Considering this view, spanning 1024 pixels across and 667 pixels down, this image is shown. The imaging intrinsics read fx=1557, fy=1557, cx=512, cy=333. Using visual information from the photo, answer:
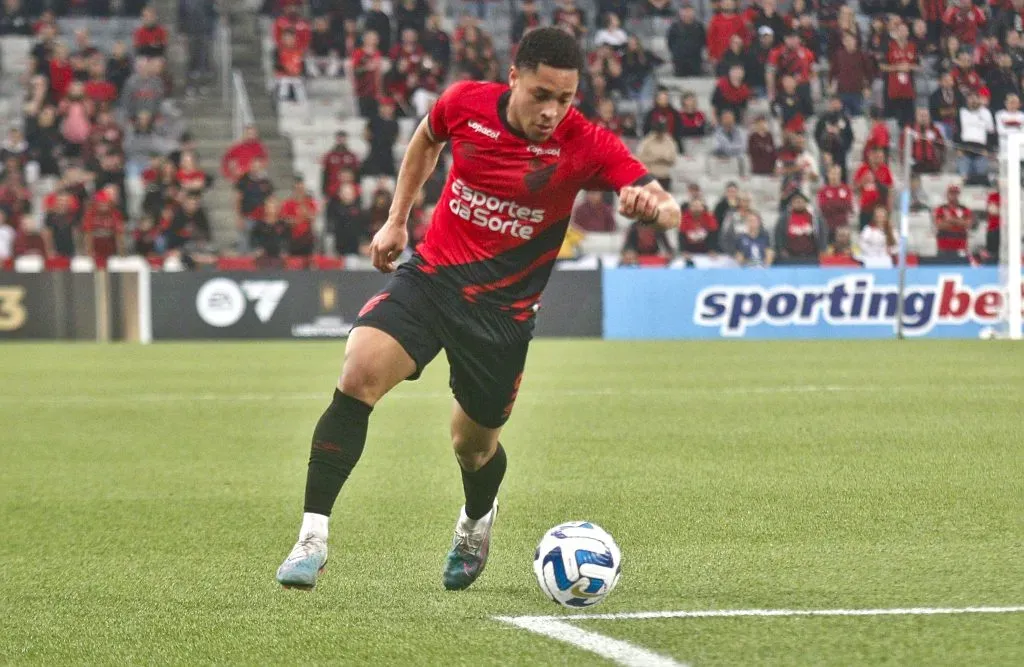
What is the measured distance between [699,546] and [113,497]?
3.18 meters

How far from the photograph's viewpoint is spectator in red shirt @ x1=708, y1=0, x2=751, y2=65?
83.4 ft

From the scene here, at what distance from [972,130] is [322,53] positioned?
10.4m

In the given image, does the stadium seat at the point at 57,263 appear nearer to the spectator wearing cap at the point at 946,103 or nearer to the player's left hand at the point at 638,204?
the spectator wearing cap at the point at 946,103

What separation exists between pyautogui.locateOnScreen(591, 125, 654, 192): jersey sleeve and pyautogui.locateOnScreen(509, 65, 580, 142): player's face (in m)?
0.16

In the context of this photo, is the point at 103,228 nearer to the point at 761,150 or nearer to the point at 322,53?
the point at 322,53

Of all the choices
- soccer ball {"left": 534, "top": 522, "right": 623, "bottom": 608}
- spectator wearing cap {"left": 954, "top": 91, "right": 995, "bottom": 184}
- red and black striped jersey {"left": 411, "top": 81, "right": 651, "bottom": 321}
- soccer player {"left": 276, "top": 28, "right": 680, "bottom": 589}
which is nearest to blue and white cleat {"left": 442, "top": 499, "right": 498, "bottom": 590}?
soccer player {"left": 276, "top": 28, "right": 680, "bottom": 589}

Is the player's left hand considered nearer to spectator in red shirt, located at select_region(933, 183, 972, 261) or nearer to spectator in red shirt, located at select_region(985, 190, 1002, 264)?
spectator in red shirt, located at select_region(985, 190, 1002, 264)

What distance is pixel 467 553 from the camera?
5355 millimetres

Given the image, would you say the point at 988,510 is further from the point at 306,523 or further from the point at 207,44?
the point at 207,44

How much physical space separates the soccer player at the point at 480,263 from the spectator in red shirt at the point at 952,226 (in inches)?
654

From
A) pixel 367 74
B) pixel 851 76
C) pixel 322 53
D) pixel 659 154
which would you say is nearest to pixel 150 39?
pixel 322 53

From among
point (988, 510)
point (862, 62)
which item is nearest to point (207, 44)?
point (862, 62)

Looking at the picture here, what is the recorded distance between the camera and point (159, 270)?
21156 mm

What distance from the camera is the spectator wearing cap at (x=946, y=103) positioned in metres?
23.9
